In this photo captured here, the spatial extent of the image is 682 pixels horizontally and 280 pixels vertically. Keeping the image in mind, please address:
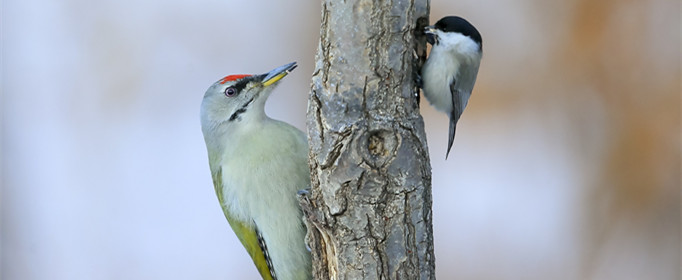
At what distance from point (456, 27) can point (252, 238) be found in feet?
3.78

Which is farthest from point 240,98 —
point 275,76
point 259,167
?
point 259,167

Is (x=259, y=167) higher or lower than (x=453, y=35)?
lower

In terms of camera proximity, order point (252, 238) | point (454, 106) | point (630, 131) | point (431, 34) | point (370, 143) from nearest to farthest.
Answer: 1. point (370, 143)
2. point (431, 34)
3. point (454, 106)
4. point (252, 238)
5. point (630, 131)

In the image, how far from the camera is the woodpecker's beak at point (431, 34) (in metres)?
2.23

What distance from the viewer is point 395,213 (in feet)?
6.82

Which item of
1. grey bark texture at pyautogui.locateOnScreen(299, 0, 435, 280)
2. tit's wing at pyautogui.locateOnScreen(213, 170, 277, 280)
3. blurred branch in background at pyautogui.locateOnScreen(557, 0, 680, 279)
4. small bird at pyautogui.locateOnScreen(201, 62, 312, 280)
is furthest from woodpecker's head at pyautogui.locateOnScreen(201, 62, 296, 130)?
blurred branch in background at pyautogui.locateOnScreen(557, 0, 680, 279)

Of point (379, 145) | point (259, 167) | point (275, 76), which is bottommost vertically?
point (259, 167)


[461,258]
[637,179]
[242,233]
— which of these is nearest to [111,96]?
[242,233]

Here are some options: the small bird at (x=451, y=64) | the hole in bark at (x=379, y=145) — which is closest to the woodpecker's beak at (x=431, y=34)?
the small bird at (x=451, y=64)

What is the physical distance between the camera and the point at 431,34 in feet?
7.36

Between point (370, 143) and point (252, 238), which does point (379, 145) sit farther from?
point (252, 238)

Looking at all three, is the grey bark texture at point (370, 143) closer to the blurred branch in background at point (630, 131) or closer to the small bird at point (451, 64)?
the small bird at point (451, 64)

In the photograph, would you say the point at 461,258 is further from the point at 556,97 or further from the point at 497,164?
the point at 556,97

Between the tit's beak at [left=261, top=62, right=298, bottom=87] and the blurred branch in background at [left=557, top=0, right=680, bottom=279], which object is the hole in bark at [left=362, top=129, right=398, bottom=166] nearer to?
the tit's beak at [left=261, top=62, right=298, bottom=87]
